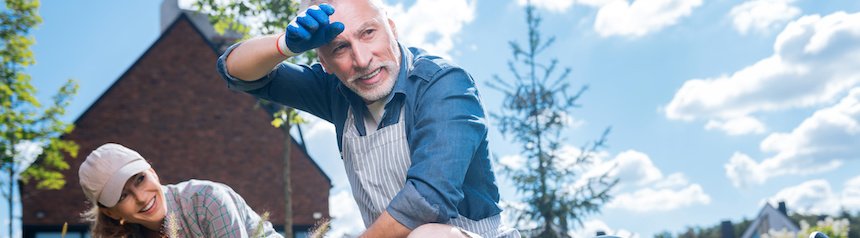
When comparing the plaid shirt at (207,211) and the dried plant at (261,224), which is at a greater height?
the dried plant at (261,224)

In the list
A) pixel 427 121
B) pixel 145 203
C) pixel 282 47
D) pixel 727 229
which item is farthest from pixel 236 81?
pixel 727 229

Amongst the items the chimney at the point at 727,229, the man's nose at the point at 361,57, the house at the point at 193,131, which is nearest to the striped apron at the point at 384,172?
the man's nose at the point at 361,57

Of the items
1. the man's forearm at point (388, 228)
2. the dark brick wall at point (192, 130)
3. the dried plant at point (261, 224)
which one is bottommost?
the dark brick wall at point (192, 130)

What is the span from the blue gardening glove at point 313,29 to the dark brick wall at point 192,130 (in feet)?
70.2

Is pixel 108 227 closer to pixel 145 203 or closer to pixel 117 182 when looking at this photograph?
pixel 145 203

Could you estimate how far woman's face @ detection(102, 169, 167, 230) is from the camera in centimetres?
332

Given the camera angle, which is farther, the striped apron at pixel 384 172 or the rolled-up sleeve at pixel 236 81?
the rolled-up sleeve at pixel 236 81

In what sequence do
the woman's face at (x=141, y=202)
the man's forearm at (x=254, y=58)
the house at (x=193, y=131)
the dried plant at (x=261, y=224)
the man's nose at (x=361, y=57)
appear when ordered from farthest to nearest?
the house at (x=193, y=131) → the woman's face at (x=141, y=202) → the man's forearm at (x=254, y=58) → the man's nose at (x=361, y=57) → the dried plant at (x=261, y=224)

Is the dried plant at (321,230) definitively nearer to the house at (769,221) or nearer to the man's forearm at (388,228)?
the man's forearm at (388,228)

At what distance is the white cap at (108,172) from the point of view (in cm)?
322

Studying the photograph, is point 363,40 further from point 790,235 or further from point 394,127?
point 790,235

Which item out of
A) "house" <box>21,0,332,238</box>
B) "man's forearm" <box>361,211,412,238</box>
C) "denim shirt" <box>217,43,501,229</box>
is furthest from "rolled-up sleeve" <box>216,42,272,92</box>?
"house" <box>21,0,332,238</box>

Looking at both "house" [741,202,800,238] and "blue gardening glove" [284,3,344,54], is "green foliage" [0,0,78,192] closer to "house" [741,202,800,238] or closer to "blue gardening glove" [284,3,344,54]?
"blue gardening glove" [284,3,344,54]

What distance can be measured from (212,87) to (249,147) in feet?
6.63
